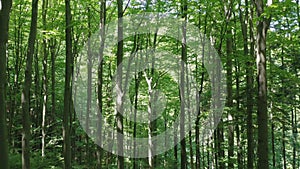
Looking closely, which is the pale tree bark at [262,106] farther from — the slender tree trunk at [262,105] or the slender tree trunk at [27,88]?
the slender tree trunk at [27,88]

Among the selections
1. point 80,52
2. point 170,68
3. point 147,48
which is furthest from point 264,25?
point 80,52

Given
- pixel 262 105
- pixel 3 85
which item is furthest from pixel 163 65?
pixel 3 85

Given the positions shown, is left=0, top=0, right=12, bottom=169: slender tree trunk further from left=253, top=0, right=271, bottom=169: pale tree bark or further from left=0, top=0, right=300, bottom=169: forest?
left=253, top=0, right=271, bottom=169: pale tree bark

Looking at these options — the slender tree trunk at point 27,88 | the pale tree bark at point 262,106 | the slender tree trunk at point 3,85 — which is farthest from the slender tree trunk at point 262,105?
the slender tree trunk at point 27,88

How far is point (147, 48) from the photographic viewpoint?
16.5 m

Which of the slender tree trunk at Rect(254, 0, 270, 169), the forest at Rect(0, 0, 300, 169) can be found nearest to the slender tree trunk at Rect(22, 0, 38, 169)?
the forest at Rect(0, 0, 300, 169)

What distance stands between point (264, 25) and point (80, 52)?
1223cm

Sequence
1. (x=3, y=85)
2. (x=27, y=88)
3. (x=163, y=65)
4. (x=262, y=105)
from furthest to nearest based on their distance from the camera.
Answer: (x=163, y=65)
(x=27, y=88)
(x=262, y=105)
(x=3, y=85)

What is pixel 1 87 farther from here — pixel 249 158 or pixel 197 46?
pixel 197 46

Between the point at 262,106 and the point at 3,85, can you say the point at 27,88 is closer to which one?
the point at 3,85

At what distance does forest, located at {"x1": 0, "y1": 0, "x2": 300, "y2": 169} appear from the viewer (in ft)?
26.5

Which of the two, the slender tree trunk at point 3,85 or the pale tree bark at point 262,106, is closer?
the slender tree trunk at point 3,85

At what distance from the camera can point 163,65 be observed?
60.4 feet

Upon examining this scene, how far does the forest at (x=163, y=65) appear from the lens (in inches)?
318
